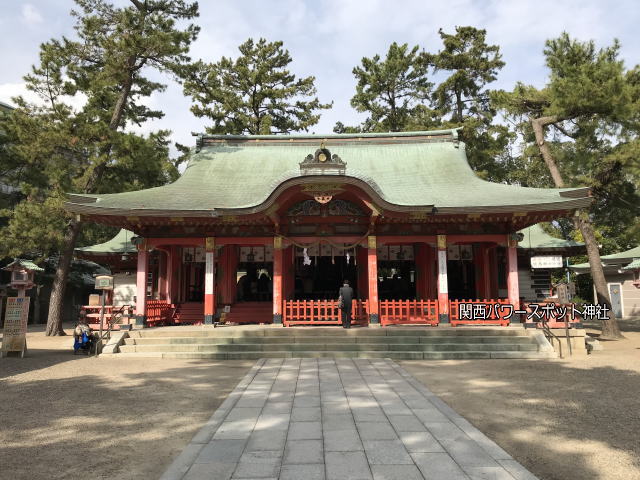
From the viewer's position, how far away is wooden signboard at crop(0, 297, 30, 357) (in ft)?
39.1

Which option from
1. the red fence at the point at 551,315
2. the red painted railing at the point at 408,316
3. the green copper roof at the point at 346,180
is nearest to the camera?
the red fence at the point at 551,315

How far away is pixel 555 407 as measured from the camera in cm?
665

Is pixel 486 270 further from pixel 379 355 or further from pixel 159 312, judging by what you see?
pixel 159 312

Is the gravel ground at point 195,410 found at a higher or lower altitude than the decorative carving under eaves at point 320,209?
lower

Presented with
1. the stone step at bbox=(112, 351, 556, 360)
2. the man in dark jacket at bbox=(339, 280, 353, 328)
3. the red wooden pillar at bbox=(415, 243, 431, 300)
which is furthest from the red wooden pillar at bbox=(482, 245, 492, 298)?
the man in dark jacket at bbox=(339, 280, 353, 328)

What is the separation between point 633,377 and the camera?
29.3 ft

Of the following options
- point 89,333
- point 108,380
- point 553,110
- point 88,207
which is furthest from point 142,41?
point 553,110

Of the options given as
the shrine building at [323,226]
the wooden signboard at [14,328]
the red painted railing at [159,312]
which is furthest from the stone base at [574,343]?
the wooden signboard at [14,328]

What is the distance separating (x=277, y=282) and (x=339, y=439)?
941cm

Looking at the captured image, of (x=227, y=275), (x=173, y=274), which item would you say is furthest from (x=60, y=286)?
(x=227, y=275)

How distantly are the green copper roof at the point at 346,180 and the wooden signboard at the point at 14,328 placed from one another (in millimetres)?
3132

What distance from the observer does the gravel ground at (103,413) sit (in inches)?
178

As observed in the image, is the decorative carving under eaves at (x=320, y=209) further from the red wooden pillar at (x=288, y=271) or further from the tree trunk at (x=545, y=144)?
the tree trunk at (x=545, y=144)

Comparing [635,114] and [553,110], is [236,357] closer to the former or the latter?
[553,110]
